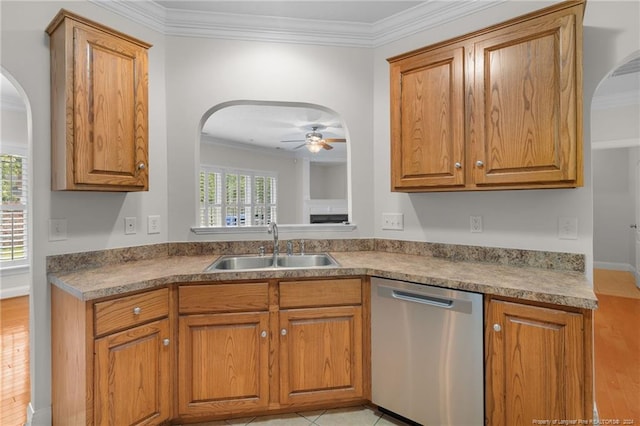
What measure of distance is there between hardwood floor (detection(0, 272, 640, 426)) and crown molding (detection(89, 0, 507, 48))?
2628 mm

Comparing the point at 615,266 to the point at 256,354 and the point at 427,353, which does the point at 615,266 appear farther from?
the point at 256,354

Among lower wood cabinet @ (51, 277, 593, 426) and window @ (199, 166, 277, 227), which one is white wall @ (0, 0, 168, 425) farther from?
window @ (199, 166, 277, 227)

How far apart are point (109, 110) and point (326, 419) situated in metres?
2.19

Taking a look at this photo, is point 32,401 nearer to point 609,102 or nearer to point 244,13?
point 244,13

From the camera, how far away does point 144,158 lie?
211cm

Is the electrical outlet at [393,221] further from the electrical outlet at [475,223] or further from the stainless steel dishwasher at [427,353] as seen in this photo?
the stainless steel dishwasher at [427,353]

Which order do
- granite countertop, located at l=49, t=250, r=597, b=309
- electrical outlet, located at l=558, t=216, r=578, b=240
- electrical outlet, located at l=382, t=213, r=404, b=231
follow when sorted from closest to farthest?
granite countertop, located at l=49, t=250, r=597, b=309, electrical outlet, located at l=558, t=216, r=578, b=240, electrical outlet, located at l=382, t=213, r=404, b=231

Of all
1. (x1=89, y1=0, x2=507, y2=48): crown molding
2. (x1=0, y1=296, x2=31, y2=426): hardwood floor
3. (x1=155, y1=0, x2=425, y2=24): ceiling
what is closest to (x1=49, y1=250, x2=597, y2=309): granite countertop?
(x1=0, y1=296, x2=31, y2=426): hardwood floor

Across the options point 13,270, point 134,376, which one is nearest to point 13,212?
point 13,270

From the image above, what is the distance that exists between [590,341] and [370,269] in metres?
1.03

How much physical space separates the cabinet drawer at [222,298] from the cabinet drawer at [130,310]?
4.1 inches

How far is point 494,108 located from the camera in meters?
1.88

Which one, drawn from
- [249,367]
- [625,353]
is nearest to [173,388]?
[249,367]

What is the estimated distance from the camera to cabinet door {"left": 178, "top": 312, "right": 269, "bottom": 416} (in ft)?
6.25
